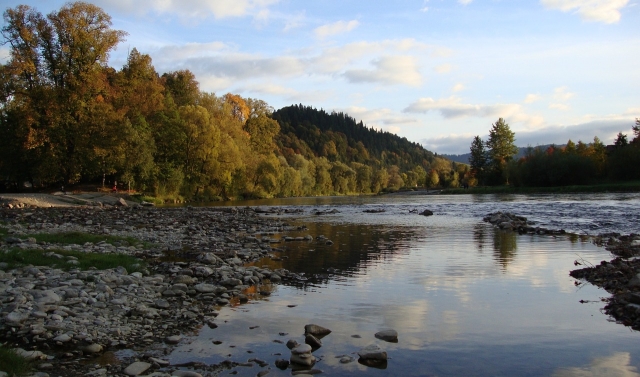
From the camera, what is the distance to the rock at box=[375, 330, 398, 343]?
768cm

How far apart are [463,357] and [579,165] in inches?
3459

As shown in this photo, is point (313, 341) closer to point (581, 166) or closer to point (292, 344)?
point (292, 344)

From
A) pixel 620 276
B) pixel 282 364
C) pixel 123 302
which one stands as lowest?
pixel 282 364

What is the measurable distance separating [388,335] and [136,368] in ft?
13.0

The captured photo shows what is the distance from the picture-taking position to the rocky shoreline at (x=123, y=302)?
22.2 feet

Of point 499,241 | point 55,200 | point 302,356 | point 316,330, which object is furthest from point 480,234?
point 55,200

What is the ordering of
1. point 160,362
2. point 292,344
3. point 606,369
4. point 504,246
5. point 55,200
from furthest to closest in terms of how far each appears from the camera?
point 55,200, point 504,246, point 292,344, point 160,362, point 606,369

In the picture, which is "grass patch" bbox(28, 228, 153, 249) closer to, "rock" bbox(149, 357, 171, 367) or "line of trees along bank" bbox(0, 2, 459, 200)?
"rock" bbox(149, 357, 171, 367)

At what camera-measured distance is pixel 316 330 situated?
7.90 m

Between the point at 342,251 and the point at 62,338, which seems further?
the point at 342,251

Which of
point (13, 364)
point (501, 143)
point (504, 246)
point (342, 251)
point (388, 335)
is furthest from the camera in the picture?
point (501, 143)

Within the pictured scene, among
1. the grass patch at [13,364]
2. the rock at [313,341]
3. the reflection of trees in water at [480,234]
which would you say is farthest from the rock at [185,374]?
the reflection of trees in water at [480,234]

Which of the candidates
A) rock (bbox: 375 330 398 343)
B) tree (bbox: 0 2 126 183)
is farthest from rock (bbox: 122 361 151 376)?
tree (bbox: 0 2 126 183)

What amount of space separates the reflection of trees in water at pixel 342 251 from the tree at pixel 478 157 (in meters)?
97.9
